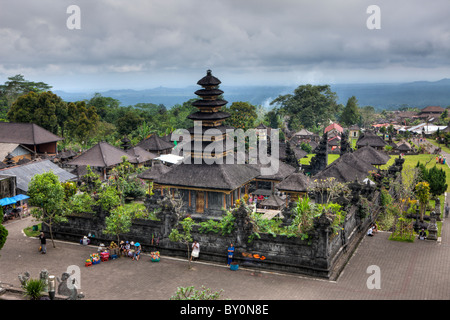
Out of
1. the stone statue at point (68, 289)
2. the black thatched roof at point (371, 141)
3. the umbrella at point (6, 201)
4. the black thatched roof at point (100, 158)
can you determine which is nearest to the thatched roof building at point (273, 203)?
the stone statue at point (68, 289)

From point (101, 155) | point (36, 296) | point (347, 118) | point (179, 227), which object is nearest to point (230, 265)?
point (179, 227)

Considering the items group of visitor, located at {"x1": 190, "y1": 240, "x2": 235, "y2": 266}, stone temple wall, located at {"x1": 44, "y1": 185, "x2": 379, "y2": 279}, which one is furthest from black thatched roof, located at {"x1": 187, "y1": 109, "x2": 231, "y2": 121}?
group of visitor, located at {"x1": 190, "y1": 240, "x2": 235, "y2": 266}

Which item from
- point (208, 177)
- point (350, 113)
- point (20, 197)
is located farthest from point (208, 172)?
point (350, 113)

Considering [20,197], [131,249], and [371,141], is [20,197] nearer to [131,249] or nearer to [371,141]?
[131,249]

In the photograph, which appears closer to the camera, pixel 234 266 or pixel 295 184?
pixel 234 266

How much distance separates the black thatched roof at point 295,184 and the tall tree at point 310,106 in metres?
67.4

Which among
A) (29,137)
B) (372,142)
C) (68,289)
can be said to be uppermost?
(29,137)

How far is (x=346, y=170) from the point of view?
33656 mm

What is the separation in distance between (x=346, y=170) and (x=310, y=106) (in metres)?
67.3

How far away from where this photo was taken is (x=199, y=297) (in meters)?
13.9

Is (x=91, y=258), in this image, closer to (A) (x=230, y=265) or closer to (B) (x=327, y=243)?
(A) (x=230, y=265)

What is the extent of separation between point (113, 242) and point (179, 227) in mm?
3920

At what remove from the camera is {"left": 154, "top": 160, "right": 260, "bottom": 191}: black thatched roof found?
1087 inches

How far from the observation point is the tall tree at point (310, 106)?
98.9m
